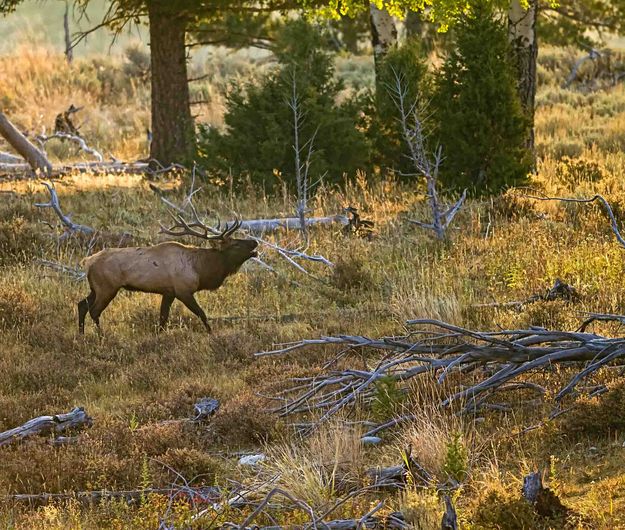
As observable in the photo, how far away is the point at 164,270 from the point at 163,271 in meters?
0.01

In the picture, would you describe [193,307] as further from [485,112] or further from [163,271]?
[485,112]

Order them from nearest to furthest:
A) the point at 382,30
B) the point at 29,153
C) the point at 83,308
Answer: the point at 83,308 → the point at 382,30 → the point at 29,153

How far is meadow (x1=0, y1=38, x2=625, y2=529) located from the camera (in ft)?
18.5

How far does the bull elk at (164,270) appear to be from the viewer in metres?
9.88

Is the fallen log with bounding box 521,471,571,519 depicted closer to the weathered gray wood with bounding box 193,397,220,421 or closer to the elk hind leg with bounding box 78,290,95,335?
the weathered gray wood with bounding box 193,397,220,421

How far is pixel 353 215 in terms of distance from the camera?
1331cm

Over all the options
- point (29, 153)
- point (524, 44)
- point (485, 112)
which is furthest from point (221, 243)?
point (29, 153)

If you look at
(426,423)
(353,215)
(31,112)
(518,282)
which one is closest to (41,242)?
(353,215)

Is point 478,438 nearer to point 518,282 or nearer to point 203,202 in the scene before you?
point 518,282

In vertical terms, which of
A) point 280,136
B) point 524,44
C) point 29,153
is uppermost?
point 524,44

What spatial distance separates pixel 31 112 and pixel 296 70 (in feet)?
39.2

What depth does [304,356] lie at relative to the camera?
885 cm

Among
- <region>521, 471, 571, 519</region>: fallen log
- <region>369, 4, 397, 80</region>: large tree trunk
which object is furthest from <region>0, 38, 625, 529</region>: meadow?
<region>369, 4, 397, 80</region>: large tree trunk

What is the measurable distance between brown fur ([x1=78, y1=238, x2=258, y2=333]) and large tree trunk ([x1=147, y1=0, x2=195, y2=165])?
811 centimetres
